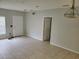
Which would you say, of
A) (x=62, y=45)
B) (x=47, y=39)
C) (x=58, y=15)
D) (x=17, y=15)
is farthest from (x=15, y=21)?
(x=62, y=45)

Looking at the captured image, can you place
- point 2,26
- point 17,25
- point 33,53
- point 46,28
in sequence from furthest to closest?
1. point 17,25
2. point 2,26
3. point 46,28
4. point 33,53

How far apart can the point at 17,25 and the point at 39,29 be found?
2.32 m

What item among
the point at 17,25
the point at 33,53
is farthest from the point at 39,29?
the point at 33,53

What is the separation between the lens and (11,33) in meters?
7.53

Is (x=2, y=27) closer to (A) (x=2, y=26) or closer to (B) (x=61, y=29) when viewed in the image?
(A) (x=2, y=26)

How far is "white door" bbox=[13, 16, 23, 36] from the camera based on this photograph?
7732 millimetres

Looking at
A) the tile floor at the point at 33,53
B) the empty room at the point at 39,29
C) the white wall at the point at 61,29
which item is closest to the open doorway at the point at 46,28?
the empty room at the point at 39,29

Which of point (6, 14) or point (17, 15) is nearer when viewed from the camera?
point (6, 14)

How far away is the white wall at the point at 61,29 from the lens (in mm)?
4582

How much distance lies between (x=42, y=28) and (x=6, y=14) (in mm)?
3157

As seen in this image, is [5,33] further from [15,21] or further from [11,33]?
[15,21]

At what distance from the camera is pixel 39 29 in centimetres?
691

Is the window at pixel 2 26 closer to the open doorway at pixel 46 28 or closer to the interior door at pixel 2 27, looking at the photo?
the interior door at pixel 2 27

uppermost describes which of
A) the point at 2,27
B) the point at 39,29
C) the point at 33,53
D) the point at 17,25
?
the point at 17,25
